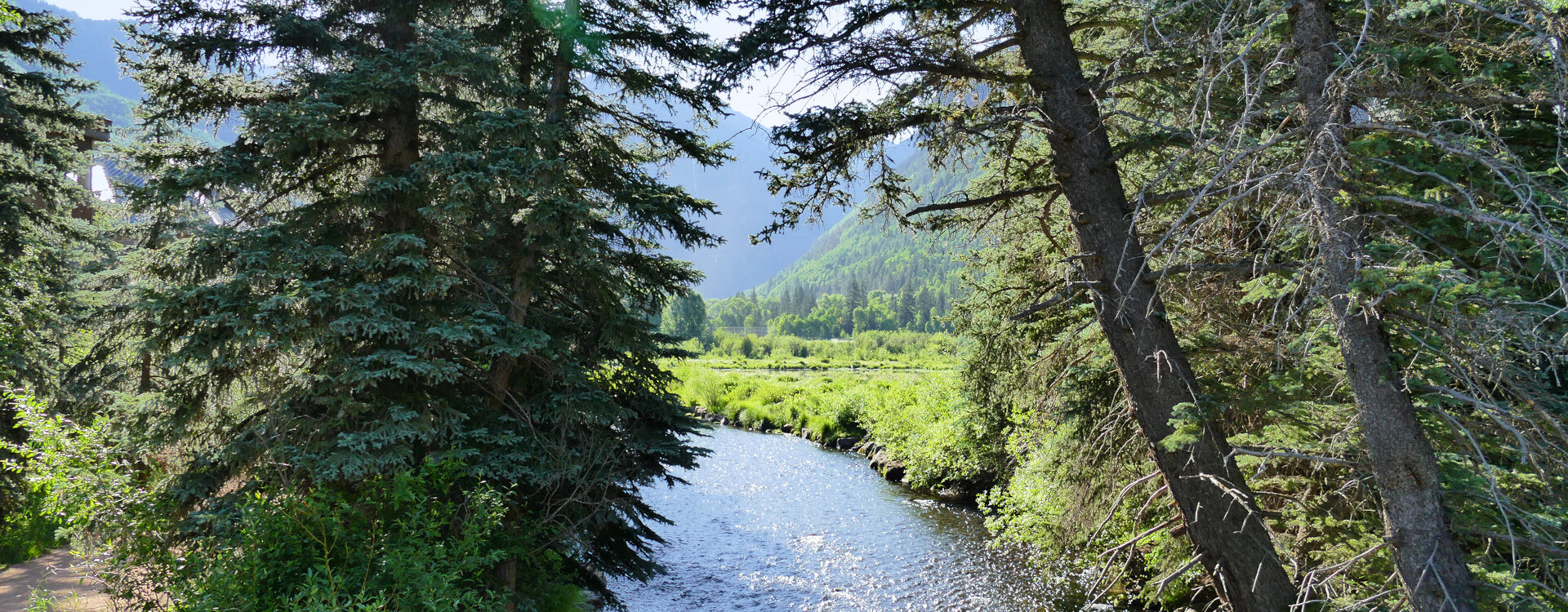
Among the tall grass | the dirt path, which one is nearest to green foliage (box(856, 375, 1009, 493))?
the tall grass

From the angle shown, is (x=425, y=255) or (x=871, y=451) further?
(x=871, y=451)

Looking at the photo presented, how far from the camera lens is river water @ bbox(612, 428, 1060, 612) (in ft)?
36.6

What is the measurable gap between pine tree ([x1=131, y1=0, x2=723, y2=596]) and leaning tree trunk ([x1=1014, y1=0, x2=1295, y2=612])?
3046mm

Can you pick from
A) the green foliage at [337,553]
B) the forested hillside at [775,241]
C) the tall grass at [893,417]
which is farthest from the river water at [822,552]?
the green foliage at [337,553]

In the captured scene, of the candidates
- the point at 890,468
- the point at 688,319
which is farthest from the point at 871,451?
the point at 688,319

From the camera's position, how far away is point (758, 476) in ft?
67.7

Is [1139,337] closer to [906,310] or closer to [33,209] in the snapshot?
[33,209]

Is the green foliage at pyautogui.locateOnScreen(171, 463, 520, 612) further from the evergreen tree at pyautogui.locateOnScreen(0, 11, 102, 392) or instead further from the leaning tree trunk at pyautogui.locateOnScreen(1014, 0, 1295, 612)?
the evergreen tree at pyautogui.locateOnScreen(0, 11, 102, 392)

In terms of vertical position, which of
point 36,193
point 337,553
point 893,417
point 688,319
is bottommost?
point 893,417

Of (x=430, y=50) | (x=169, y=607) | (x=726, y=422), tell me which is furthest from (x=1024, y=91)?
(x=726, y=422)

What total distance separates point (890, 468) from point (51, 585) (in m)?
16.6

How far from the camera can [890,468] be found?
66.2ft

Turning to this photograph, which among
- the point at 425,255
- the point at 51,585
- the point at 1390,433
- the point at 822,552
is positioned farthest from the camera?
the point at 822,552

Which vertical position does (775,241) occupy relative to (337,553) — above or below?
above
